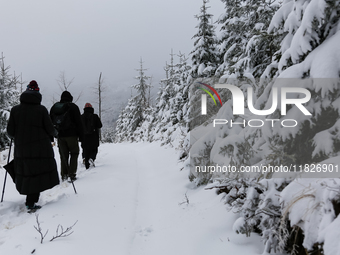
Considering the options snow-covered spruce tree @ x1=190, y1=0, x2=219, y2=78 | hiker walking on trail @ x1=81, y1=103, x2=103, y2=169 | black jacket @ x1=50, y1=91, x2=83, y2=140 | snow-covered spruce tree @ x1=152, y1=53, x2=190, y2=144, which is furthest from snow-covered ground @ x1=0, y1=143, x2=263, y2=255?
snow-covered spruce tree @ x1=190, y1=0, x2=219, y2=78

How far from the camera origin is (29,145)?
4.18m

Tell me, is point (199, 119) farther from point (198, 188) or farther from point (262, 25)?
point (262, 25)

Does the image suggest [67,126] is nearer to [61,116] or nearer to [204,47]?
[61,116]

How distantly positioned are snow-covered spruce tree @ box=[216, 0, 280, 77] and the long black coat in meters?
4.39

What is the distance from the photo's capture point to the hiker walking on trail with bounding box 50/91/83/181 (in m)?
5.84

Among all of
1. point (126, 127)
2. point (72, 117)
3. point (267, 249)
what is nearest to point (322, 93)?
point (267, 249)

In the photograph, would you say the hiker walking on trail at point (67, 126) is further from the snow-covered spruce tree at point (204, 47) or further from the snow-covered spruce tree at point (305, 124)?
the snow-covered spruce tree at point (204, 47)

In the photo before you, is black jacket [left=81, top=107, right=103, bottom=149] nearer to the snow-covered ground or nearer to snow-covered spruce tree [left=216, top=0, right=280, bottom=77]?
the snow-covered ground

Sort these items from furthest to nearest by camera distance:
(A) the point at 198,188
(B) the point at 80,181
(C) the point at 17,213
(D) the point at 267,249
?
(B) the point at 80,181 < (A) the point at 198,188 < (C) the point at 17,213 < (D) the point at 267,249

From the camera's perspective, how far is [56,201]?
445cm

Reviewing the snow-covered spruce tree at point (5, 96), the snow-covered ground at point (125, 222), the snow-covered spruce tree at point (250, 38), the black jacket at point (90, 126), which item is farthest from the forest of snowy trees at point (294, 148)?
the snow-covered spruce tree at point (5, 96)

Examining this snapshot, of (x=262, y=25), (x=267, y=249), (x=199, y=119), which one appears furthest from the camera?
(x=262, y=25)

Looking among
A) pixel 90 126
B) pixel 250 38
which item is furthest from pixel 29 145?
pixel 250 38

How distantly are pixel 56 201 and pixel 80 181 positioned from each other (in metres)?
1.53
